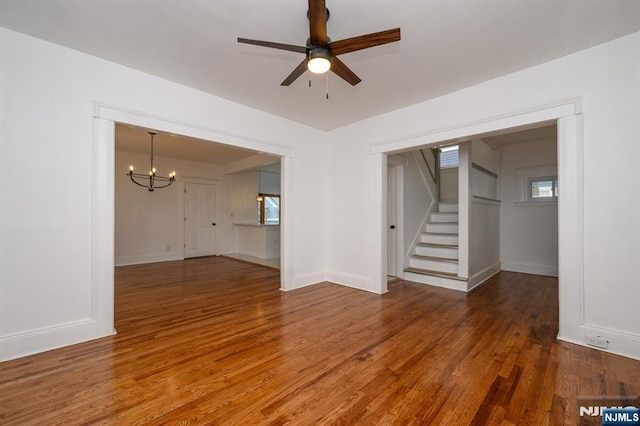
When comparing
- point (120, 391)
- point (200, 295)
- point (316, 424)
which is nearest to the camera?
point (316, 424)

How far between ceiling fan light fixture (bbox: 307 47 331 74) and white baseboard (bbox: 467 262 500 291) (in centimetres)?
387

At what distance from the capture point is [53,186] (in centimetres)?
238

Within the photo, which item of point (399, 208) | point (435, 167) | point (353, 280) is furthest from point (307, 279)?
point (435, 167)

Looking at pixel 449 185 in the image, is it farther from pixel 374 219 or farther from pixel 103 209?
pixel 103 209

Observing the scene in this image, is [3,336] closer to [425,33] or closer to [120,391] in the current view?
[120,391]

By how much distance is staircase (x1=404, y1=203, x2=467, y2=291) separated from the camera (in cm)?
439

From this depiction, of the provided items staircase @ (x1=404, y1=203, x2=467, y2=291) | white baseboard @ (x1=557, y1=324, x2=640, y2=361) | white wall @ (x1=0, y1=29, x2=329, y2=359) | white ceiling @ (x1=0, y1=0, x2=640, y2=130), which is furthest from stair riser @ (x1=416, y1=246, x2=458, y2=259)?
white wall @ (x1=0, y1=29, x2=329, y2=359)

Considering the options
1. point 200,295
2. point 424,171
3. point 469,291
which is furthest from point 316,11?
point 424,171

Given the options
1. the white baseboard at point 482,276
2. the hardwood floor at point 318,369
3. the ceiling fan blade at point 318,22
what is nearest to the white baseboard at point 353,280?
the hardwood floor at point 318,369

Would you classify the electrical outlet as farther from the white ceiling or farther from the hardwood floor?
the white ceiling

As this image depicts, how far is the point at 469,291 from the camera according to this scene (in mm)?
4121

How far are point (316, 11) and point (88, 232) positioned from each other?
2795mm

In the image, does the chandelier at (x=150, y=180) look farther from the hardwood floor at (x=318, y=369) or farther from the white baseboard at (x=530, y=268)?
the white baseboard at (x=530, y=268)

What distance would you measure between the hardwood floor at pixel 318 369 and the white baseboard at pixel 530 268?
227 centimetres
